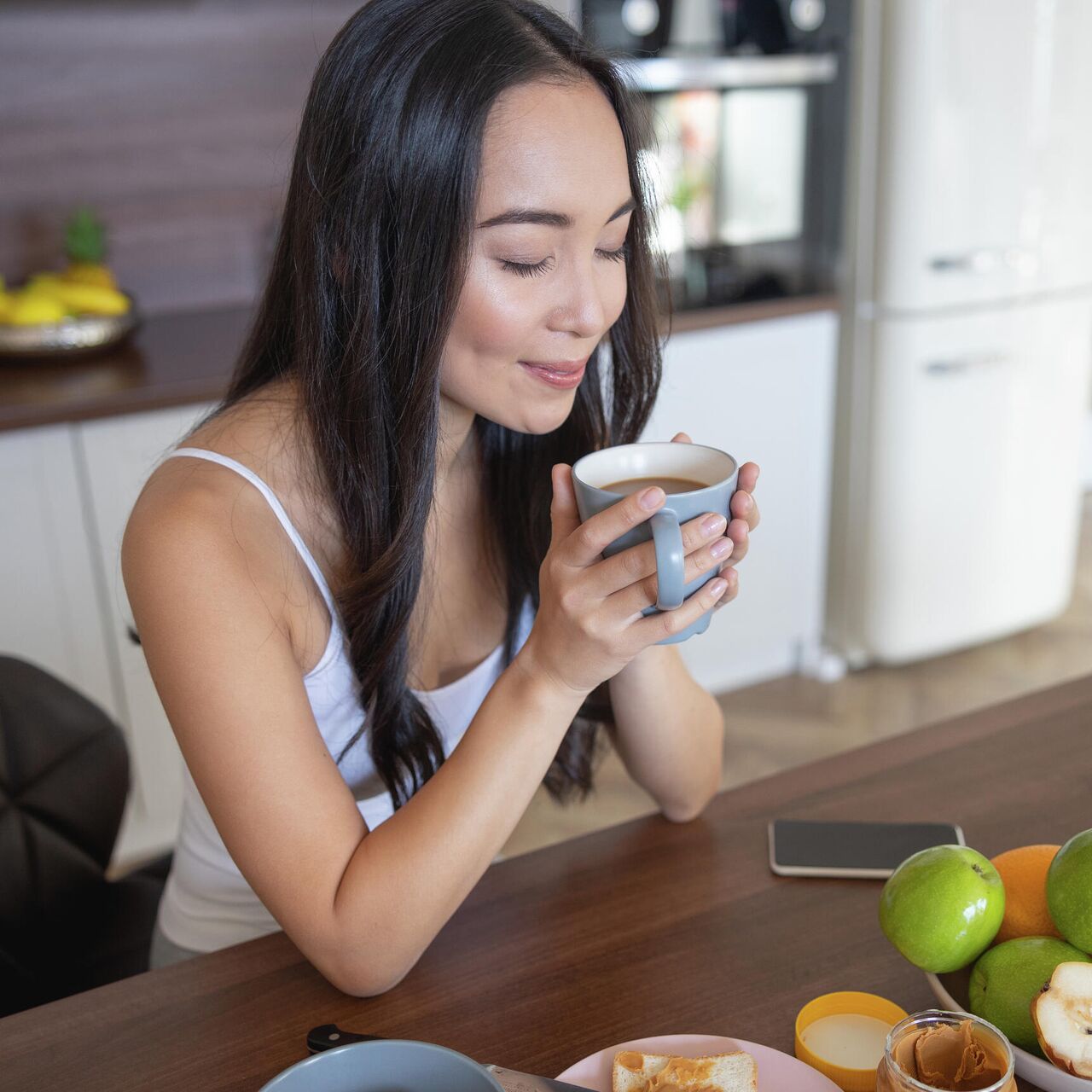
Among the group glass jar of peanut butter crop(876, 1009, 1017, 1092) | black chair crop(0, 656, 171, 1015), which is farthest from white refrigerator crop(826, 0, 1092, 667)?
glass jar of peanut butter crop(876, 1009, 1017, 1092)

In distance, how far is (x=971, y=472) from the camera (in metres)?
2.78

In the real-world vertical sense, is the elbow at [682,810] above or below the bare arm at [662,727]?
below

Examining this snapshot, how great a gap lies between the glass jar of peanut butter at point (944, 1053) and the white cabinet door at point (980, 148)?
2169mm

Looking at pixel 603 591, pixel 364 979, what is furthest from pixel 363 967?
pixel 603 591

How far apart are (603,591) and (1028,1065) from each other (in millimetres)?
362

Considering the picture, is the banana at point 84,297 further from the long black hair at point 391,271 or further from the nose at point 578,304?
the nose at point 578,304

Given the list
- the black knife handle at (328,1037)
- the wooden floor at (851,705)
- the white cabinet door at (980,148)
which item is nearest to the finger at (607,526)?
the black knife handle at (328,1037)

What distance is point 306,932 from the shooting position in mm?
863

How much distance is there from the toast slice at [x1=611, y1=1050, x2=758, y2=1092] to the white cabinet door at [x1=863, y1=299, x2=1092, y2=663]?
2.14m

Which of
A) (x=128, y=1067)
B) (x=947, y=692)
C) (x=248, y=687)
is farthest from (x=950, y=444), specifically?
(x=128, y=1067)

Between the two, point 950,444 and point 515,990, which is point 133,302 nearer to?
point 950,444

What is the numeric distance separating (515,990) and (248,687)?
0.94 ft

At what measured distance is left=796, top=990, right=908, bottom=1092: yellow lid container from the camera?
0.74 metres

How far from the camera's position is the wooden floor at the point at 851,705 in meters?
2.42
